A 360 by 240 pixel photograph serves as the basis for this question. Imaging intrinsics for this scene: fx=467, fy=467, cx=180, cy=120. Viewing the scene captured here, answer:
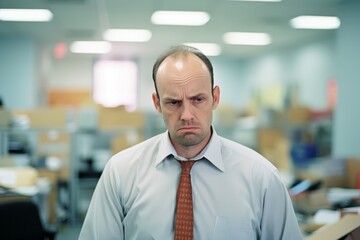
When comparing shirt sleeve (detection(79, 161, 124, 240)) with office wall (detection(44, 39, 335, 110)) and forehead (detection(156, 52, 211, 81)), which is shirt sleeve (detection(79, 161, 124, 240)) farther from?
office wall (detection(44, 39, 335, 110))

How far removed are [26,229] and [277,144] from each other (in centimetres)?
391

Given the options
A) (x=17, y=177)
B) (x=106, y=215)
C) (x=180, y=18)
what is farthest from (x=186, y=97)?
(x=180, y=18)

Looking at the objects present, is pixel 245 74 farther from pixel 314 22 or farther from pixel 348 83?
pixel 348 83

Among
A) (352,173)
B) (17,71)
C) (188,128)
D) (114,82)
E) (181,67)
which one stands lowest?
(352,173)

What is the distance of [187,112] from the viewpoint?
4.02 ft

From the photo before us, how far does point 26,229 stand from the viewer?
7.05 ft

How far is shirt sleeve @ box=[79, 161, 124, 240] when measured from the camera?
4.33 ft

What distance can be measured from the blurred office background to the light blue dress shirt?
60.7 inches

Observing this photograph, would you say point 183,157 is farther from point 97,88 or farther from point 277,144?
point 97,88

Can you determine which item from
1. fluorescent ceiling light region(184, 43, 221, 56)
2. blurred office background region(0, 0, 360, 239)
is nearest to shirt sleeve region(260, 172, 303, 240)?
blurred office background region(0, 0, 360, 239)

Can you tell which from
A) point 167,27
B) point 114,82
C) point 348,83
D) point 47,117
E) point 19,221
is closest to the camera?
point 19,221

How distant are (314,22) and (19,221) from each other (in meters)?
5.07

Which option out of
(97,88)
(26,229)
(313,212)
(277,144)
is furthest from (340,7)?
(97,88)

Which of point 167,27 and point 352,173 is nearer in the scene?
point 352,173
